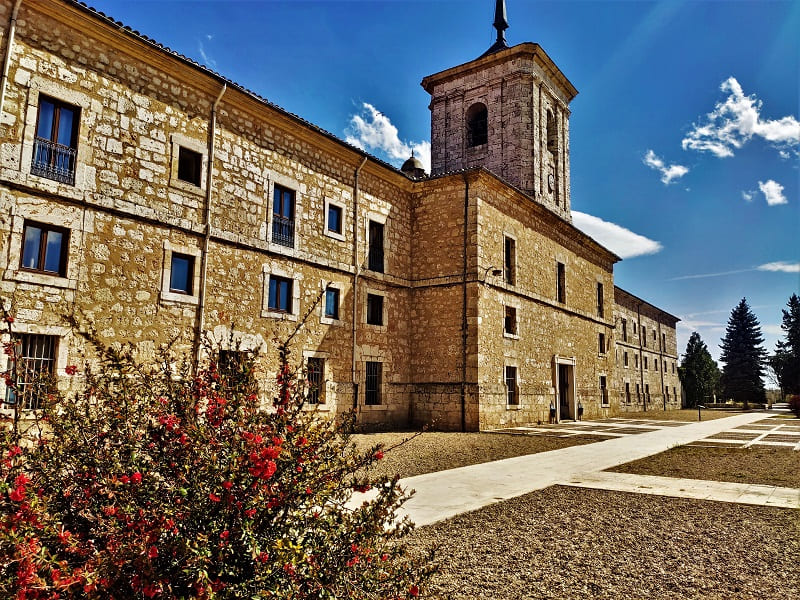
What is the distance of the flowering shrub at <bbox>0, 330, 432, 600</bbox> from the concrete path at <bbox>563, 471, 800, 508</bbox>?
5323 millimetres

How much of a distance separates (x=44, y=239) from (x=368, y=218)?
8563 millimetres

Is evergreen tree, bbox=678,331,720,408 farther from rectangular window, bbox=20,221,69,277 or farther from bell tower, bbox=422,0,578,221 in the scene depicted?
rectangular window, bbox=20,221,69,277

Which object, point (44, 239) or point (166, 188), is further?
point (166, 188)

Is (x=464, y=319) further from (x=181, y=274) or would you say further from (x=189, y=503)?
(x=189, y=503)

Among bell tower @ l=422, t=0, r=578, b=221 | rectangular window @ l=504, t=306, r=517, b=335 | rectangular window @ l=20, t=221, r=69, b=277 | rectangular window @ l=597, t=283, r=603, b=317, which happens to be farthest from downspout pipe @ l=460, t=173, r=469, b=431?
rectangular window @ l=597, t=283, r=603, b=317

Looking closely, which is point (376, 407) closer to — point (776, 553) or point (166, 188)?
point (166, 188)

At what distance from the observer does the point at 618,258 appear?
2633cm

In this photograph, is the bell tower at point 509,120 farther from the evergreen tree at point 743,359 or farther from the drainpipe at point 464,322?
Result: the evergreen tree at point 743,359

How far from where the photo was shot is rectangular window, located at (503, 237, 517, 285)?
17805mm

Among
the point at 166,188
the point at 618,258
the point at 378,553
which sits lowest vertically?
the point at 378,553

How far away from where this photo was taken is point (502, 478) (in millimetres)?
7484

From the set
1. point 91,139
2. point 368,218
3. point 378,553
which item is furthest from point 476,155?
point 378,553

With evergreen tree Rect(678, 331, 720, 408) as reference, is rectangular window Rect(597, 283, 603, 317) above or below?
A: above

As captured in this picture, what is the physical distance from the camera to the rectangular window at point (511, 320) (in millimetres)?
17719
